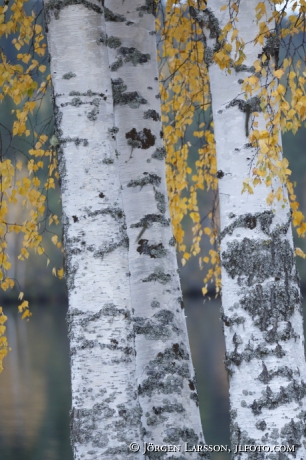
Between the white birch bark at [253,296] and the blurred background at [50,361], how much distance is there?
1541mm

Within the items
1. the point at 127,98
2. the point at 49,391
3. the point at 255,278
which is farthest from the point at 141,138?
the point at 49,391

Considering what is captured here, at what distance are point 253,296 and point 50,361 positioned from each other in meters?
11.8

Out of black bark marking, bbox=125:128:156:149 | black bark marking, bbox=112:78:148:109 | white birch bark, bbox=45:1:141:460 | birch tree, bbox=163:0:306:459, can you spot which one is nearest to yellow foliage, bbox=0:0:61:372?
black bark marking, bbox=112:78:148:109

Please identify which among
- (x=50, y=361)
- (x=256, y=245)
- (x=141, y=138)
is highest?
(x=141, y=138)

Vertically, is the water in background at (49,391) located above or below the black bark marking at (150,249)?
below

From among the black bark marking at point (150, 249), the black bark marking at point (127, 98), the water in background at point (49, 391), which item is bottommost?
the water in background at point (49, 391)

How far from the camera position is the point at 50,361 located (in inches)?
528

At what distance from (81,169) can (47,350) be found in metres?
13.3

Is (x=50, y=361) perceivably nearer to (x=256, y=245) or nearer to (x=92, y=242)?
(x=92, y=242)

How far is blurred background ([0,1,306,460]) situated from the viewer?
8.22m

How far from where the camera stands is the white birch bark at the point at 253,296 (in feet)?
7.12

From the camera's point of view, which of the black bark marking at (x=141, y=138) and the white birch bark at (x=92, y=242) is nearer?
the white birch bark at (x=92, y=242)

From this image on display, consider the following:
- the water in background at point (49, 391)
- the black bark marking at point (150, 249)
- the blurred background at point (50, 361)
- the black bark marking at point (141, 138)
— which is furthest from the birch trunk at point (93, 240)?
the water in background at point (49, 391)

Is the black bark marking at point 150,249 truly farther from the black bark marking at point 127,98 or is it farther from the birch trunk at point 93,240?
the black bark marking at point 127,98
